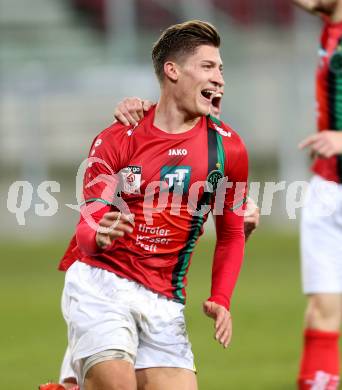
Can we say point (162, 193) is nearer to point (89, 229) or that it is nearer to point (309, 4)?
point (89, 229)

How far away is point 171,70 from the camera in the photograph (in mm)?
5473

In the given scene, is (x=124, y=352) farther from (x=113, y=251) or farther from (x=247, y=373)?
(x=247, y=373)

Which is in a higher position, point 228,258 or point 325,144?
point 325,144

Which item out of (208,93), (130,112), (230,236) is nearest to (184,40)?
(208,93)

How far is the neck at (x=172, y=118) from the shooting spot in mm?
5484

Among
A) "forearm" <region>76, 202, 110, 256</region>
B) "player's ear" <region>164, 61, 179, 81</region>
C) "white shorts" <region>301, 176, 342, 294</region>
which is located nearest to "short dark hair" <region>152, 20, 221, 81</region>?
"player's ear" <region>164, 61, 179, 81</region>

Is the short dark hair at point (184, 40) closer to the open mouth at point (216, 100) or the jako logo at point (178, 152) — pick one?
the open mouth at point (216, 100)

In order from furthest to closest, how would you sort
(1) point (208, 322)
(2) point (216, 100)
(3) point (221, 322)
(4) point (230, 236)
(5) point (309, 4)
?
(1) point (208, 322)
(2) point (216, 100)
(4) point (230, 236)
(5) point (309, 4)
(3) point (221, 322)

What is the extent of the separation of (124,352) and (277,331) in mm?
4609

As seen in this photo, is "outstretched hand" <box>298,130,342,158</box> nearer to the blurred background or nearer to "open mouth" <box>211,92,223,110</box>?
"open mouth" <box>211,92,223,110</box>

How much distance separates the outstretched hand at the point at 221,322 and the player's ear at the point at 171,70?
1064 millimetres

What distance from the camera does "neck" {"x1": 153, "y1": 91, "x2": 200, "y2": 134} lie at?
5484mm

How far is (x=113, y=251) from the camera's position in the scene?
213 inches

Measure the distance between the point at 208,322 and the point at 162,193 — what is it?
4800mm
